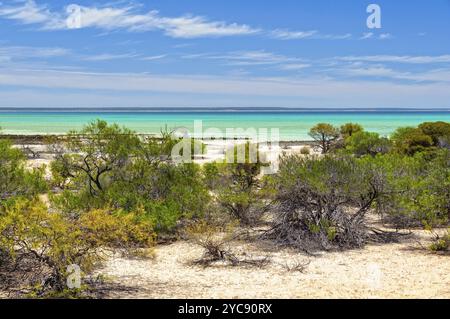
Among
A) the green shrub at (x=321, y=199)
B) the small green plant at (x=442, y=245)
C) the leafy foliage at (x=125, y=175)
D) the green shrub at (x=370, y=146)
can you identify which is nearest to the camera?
the small green plant at (x=442, y=245)

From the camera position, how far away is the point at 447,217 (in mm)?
19078

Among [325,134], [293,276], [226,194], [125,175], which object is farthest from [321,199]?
[325,134]

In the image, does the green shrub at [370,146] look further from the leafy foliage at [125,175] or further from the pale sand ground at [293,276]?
the pale sand ground at [293,276]

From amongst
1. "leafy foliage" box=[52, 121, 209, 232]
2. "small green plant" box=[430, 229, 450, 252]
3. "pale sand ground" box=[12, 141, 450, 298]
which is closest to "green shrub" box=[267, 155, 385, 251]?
"pale sand ground" box=[12, 141, 450, 298]

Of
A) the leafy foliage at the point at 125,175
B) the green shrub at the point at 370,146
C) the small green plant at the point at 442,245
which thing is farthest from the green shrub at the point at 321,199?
the green shrub at the point at 370,146

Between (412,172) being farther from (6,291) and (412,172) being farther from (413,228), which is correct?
(6,291)

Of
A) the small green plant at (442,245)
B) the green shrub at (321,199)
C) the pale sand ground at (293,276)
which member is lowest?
the pale sand ground at (293,276)

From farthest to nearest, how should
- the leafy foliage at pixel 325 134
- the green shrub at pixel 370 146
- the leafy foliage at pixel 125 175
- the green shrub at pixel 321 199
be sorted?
the leafy foliage at pixel 325 134, the green shrub at pixel 370 146, the leafy foliage at pixel 125 175, the green shrub at pixel 321 199

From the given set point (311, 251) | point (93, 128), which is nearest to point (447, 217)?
point (311, 251)

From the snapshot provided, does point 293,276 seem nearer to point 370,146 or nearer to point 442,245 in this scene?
point 442,245

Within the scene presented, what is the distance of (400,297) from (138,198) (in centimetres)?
936

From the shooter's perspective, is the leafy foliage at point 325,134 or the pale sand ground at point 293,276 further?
the leafy foliage at point 325,134

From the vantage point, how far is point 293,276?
1391cm

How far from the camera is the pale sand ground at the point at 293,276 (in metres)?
12.5
